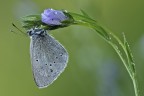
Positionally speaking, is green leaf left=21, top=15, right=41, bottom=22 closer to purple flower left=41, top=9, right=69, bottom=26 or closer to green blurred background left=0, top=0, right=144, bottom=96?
purple flower left=41, top=9, right=69, bottom=26

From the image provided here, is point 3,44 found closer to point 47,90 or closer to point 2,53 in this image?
point 2,53

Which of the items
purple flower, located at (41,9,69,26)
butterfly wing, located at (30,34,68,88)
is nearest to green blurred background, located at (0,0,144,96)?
butterfly wing, located at (30,34,68,88)

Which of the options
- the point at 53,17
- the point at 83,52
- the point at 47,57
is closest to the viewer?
the point at 53,17

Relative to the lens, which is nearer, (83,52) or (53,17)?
(53,17)

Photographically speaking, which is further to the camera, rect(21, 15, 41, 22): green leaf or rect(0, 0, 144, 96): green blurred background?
rect(0, 0, 144, 96): green blurred background

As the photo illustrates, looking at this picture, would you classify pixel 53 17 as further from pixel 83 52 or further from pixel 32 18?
pixel 83 52

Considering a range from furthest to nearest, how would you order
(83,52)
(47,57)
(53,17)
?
(83,52)
(47,57)
(53,17)

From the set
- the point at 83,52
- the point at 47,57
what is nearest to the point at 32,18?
the point at 47,57

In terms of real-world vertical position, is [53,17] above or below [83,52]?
below
